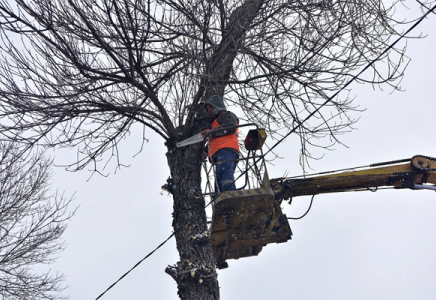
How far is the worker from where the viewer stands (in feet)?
19.9

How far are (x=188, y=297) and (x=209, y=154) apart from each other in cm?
158

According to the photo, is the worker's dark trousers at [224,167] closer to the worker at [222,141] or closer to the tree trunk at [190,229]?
the worker at [222,141]

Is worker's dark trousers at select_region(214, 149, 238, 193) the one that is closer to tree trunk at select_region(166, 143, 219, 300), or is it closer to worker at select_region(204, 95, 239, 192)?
worker at select_region(204, 95, 239, 192)

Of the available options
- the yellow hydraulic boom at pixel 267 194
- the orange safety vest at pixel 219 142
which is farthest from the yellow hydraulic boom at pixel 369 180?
the orange safety vest at pixel 219 142

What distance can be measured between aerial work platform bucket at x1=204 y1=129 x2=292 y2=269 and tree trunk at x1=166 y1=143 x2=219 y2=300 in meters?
0.25

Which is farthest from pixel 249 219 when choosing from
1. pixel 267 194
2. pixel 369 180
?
pixel 369 180

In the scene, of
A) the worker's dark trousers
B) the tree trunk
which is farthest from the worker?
the tree trunk

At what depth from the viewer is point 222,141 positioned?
20.2 ft

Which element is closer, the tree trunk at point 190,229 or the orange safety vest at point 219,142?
the tree trunk at point 190,229

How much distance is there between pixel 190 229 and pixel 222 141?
1.15m

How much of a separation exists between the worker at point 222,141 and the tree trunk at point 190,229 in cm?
21

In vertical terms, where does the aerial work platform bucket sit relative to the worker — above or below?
below

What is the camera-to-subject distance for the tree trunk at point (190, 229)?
17.3ft

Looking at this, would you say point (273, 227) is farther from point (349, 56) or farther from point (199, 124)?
point (349, 56)
